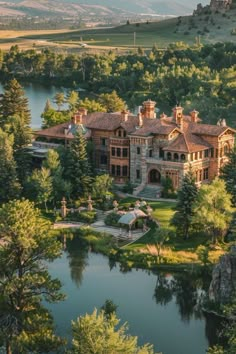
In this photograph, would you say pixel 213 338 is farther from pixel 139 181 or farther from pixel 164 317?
pixel 139 181

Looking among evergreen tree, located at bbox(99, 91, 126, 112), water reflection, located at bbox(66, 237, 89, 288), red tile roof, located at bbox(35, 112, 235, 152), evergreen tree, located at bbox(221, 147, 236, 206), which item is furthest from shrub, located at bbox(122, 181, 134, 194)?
evergreen tree, located at bbox(99, 91, 126, 112)

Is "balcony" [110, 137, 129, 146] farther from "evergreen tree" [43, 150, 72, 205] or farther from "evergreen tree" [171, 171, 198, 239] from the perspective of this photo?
"evergreen tree" [171, 171, 198, 239]

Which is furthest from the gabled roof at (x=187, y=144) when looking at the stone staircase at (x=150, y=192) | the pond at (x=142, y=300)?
the pond at (x=142, y=300)

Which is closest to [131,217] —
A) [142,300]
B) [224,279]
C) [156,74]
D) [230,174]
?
[230,174]

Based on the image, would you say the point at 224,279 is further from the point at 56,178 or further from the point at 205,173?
the point at 205,173

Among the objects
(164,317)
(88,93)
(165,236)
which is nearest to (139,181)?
(165,236)

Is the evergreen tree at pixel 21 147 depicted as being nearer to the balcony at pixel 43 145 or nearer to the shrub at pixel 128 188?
the balcony at pixel 43 145
